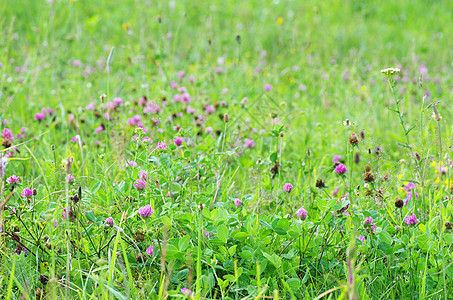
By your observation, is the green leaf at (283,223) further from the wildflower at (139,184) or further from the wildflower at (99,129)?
the wildflower at (99,129)

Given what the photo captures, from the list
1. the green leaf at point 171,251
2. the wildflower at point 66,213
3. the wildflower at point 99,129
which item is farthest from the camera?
the wildflower at point 99,129

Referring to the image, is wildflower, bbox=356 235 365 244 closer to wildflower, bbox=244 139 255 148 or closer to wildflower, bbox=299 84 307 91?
wildflower, bbox=244 139 255 148

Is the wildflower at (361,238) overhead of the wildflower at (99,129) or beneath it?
overhead

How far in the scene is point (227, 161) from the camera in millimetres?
2211

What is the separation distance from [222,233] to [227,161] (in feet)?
2.53

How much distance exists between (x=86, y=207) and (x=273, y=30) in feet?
15.9

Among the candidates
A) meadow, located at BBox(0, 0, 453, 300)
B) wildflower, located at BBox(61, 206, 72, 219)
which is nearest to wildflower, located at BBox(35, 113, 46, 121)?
meadow, located at BBox(0, 0, 453, 300)

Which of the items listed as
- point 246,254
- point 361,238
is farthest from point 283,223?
point 361,238

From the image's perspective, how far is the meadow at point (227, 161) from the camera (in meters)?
1.51

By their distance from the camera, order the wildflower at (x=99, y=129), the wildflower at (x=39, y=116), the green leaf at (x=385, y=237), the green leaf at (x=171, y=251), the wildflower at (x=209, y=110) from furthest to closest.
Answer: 1. the wildflower at (x=209, y=110)
2. the wildflower at (x=39, y=116)
3. the wildflower at (x=99, y=129)
4. the green leaf at (x=385, y=237)
5. the green leaf at (x=171, y=251)

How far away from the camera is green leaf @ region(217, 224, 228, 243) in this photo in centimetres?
146

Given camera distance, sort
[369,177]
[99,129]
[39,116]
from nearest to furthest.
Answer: [369,177], [99,129], [39,116]

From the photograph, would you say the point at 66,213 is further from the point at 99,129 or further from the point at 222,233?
the point at 99,129

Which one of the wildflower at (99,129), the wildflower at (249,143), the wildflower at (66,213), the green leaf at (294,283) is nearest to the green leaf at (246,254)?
the green leaf at (294,283)
